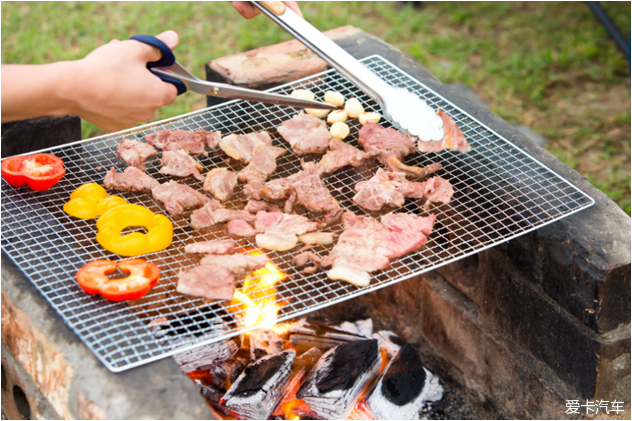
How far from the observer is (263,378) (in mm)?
2904

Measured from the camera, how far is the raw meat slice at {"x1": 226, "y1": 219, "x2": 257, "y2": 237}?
261 cm

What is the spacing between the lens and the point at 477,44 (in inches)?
271

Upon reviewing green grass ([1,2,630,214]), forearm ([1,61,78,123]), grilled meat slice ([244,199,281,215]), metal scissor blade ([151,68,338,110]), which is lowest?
green grass ([1,2,630,214])

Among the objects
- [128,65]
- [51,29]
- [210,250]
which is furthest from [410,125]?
[51,29]

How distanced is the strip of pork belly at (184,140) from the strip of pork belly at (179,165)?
2.4 inches

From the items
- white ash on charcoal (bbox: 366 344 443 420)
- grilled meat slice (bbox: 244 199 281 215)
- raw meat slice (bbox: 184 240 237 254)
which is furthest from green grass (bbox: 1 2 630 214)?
raw meat slice (bbox: 184 240 237 254)

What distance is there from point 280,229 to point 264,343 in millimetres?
854

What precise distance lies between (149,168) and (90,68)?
22.8 inches

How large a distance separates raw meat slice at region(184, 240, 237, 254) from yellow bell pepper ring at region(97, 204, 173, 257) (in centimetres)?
10

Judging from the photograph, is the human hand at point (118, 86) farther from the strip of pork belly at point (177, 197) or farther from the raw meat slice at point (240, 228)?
the raw meat slice at point (240, 228)

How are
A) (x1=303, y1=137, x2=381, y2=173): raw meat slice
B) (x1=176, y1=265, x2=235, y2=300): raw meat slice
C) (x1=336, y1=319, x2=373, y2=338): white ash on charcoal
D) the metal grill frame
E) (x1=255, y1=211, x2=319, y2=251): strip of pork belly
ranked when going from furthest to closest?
(x1=336, y1=319, x2=373, y2=338): white ash on charcoal < (x1=303, y1=137, x2=381, y2=173): raw meat slice < (x1=255, y1=211, x2=319, y2=251): strip of pork belly < (x1=176, y1=265, x2=235, y2=300): raw meat slice < the metal grill frame

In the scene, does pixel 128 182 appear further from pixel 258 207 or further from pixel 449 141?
pixel 449 141

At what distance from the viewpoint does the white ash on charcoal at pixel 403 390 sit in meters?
3.12

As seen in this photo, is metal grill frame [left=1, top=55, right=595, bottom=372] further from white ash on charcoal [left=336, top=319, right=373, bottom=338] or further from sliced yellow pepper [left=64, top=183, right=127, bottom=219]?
white ash on charcoal [left=336, top=319, right=373, bottom=338]
